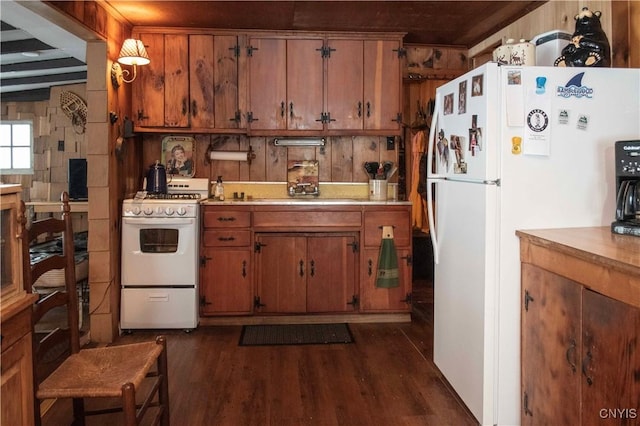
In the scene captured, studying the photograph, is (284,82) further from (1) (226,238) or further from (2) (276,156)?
(1) (226,238)

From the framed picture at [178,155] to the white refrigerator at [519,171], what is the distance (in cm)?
267

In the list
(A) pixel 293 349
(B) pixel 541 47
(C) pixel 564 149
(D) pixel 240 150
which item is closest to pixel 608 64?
(B) pixel 541 47

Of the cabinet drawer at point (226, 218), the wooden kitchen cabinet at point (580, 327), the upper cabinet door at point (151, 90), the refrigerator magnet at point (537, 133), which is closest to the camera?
the wooden kitchen cabinet at point (580, 327)

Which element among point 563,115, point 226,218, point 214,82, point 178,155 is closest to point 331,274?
point 226,218

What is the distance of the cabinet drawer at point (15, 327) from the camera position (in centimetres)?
136

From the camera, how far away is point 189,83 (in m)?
3.92

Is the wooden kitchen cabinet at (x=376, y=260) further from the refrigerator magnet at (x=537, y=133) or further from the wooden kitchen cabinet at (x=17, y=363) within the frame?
the wooden kitchen cabinet at (x=17, y=363)

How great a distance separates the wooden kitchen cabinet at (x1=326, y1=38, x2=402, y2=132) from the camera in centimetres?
396

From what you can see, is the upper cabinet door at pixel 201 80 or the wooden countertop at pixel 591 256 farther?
the upper cabinet door at pixel 201 80

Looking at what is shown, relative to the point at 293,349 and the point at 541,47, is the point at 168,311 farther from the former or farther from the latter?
the point at 541,47

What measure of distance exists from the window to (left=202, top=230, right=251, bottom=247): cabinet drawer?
4298 mm

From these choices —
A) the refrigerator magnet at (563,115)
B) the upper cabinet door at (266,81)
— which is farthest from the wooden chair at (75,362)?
the upper cabinet door at (266,81)

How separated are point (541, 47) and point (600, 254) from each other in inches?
58.6

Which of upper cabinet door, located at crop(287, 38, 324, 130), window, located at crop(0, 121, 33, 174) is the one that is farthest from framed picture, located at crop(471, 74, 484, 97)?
window, located at crop(0, 121, 33, 174)
